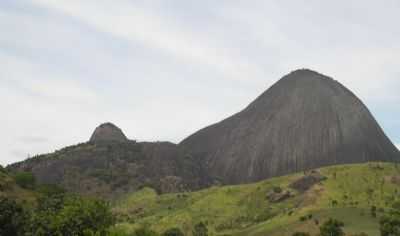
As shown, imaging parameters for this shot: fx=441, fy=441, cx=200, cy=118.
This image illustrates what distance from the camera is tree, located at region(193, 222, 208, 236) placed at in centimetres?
12675

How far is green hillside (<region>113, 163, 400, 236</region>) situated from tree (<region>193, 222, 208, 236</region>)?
2.01 m

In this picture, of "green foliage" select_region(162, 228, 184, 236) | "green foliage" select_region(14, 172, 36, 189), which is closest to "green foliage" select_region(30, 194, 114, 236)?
"green foliage" select_region(162, 228, 184, 236)

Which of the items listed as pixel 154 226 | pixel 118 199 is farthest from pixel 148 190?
pixel 154 226

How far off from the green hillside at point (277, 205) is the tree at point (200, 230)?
201cm

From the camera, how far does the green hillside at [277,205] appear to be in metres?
116

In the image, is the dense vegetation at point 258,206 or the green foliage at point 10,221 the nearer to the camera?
the green foliage at point 10,221

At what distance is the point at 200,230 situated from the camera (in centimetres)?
12900

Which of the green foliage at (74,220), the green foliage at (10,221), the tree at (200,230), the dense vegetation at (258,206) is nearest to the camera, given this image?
the green foliage at (74,220)

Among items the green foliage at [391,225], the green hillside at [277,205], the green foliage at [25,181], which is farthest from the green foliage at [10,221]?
the green foliage at [391,225]

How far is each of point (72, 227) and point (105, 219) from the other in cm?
737

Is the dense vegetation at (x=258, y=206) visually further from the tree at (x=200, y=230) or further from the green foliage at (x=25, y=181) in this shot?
the green foliage at (x=25, y=181)

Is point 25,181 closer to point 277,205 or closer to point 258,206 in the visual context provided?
point 258,206

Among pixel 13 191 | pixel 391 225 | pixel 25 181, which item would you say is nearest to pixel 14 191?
pixel 13 191

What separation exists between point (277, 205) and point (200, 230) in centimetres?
3142
